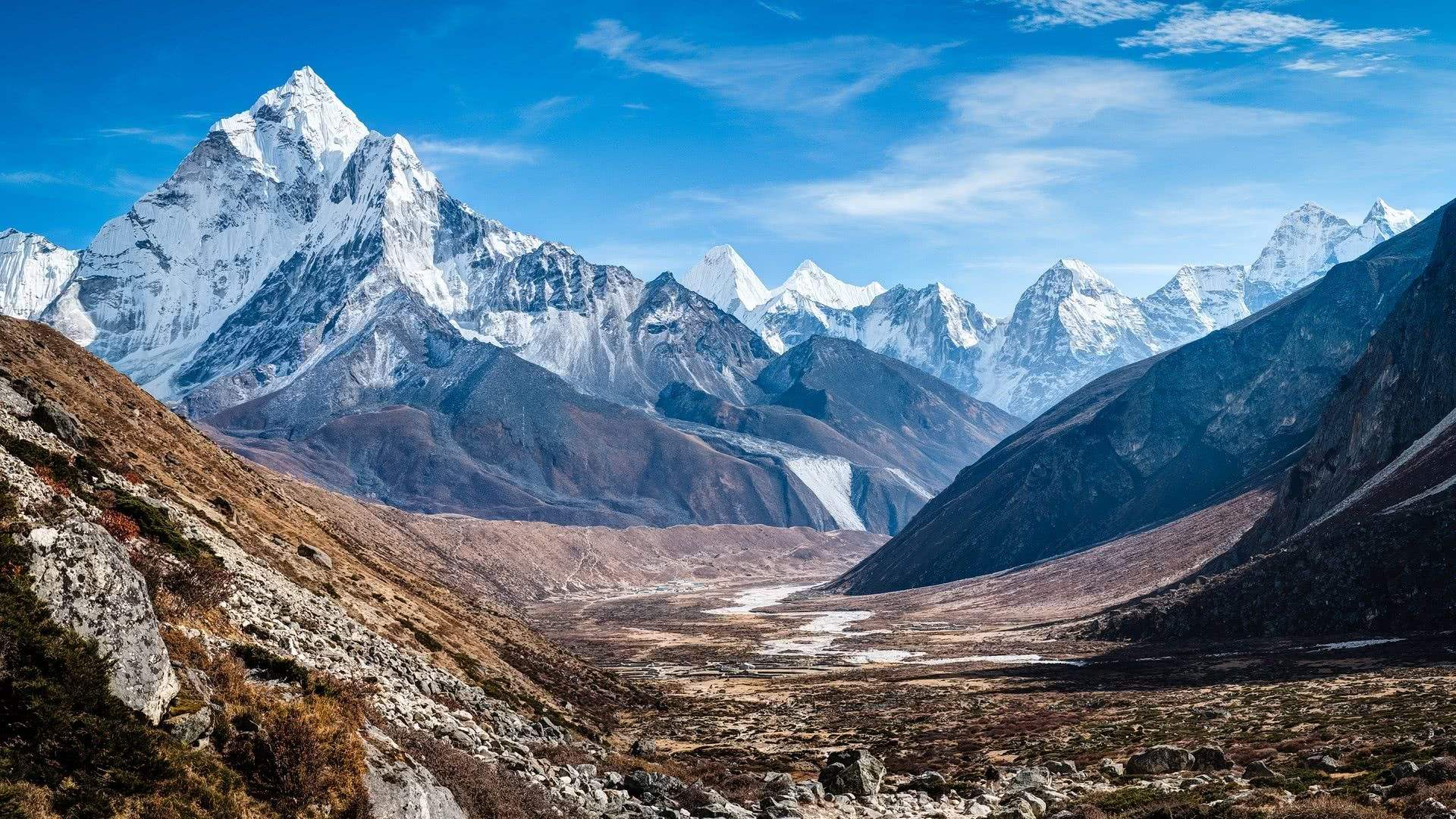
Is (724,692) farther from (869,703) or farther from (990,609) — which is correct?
(990,609)

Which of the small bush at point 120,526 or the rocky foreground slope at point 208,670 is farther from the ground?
the small bush at point 120,526

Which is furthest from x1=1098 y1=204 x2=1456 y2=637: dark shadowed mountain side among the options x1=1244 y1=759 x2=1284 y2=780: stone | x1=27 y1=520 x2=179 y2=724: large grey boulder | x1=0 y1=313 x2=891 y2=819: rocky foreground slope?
x1=27 y1=520 x2=179 y2=724: large grey boulder

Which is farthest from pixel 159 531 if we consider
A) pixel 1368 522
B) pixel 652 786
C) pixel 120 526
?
pixel 1368 522

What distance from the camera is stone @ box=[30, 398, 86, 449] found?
1441 inches

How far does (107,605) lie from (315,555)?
1352 inches

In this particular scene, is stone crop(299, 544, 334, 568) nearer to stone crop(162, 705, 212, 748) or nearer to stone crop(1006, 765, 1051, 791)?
stone crop(162, 705, 212, 748)

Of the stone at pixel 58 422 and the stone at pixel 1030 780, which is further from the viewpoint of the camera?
the stone at pixel 58 422

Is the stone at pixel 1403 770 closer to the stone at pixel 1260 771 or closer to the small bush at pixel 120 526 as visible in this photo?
the stone at pixel 1260 771

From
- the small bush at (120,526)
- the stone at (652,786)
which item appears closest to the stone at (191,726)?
the small bush at (120,526)

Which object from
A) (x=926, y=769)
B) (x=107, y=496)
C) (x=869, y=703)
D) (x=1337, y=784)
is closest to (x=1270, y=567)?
(x=869, y=703)

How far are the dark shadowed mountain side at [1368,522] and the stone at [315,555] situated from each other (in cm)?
8972

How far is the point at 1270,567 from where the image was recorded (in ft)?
370

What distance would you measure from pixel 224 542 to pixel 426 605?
21428mm

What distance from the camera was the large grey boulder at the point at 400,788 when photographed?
19.7 meters
